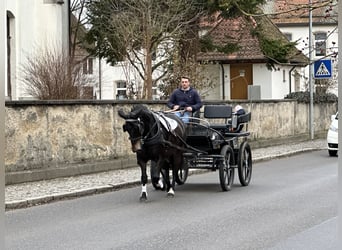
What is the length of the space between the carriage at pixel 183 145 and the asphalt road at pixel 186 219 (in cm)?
38

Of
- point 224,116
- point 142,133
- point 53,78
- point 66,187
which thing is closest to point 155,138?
point 142,133

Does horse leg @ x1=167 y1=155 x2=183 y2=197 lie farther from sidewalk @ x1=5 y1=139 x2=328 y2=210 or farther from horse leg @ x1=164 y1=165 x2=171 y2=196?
sidewalk @ x1=5 y1=139 x2=328 y2=210

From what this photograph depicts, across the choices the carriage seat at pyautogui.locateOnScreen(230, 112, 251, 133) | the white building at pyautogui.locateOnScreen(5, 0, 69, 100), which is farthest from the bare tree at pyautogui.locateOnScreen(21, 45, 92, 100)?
the carriage seat at pyautogui.locateOnScreen(230, 112, 251, 133)

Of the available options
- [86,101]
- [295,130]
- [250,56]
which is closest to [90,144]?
[86,101]

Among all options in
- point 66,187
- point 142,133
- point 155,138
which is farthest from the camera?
point 66,187

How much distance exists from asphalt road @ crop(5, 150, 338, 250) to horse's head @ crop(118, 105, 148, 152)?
1.04 m

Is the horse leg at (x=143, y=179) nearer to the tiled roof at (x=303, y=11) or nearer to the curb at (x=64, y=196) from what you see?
the curb at (x=64, y=196)

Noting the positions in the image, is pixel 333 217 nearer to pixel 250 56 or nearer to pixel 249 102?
pixel 249 102

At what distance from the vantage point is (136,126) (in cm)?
1020

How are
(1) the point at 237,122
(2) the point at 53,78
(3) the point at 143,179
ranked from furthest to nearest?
1. (2) the point at 53,78
2. (1) the point at 237,122
3. (3) the point at 143,179

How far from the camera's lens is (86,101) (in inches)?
603

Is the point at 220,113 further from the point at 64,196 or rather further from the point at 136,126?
the point at 64,196

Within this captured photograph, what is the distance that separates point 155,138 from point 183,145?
1096 mm

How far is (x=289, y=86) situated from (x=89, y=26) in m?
19.0
